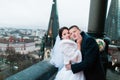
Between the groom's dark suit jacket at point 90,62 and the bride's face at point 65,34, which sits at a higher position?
the bride's face at point 65,34

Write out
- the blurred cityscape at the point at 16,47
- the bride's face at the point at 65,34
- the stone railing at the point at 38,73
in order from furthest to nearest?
the blurred cityscape at the point at 16,47, the bride's face at the point at 65,34, the stone railing at the point at 38,73

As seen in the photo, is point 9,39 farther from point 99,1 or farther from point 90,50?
point 90,50

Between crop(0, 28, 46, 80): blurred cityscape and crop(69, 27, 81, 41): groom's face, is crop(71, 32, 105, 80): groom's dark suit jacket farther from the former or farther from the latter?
crop(0, 28, 46, 80): blurred cityscape

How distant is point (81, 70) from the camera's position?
203cm

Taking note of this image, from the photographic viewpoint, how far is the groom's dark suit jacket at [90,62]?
1985mm

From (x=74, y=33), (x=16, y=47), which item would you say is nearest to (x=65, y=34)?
(x=74, y=33)

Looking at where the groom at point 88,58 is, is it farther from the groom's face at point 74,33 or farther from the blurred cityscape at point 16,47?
the blurred cityscape at point 16,47

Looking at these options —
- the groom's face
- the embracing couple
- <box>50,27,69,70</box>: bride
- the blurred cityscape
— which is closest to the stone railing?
<box>50,27,69,70</box>: bride

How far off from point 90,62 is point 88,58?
4 cm

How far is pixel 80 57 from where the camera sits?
206cm

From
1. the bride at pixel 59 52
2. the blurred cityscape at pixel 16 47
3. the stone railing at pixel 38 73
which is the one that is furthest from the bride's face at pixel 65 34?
the blurred cityscape at pixel 16 47

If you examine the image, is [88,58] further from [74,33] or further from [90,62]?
[74,33]

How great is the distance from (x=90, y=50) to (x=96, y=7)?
1.94 meters

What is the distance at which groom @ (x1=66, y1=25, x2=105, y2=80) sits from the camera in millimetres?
1986
